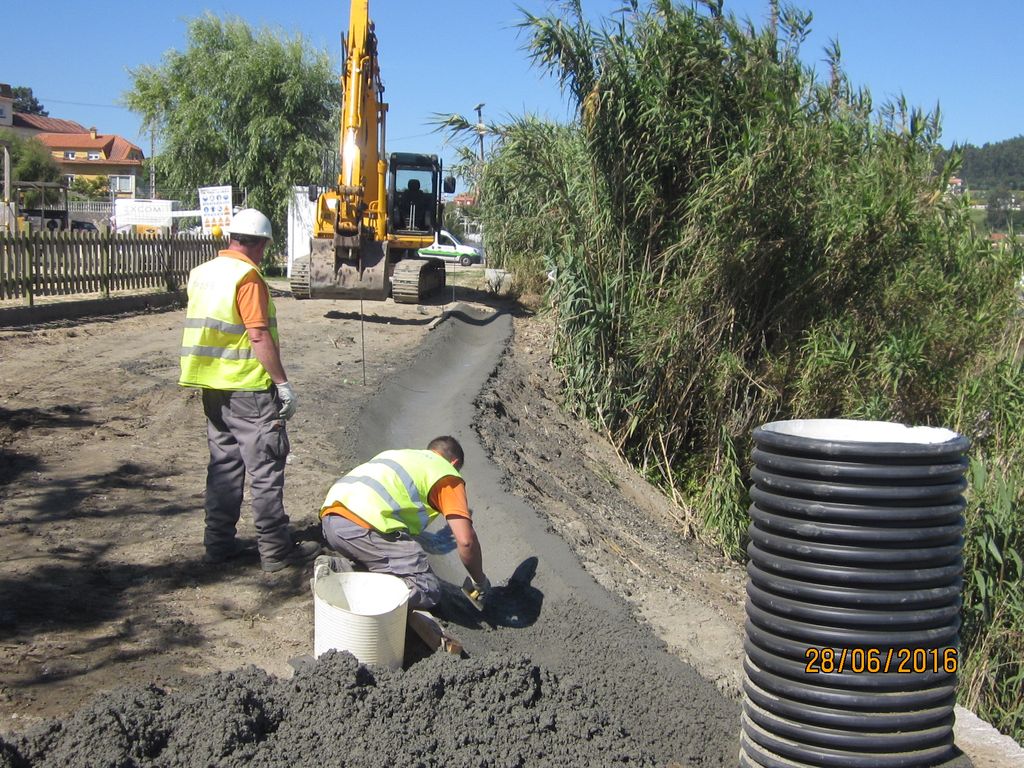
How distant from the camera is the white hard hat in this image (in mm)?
5027

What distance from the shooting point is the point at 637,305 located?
10.8 meters

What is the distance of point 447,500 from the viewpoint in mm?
4746

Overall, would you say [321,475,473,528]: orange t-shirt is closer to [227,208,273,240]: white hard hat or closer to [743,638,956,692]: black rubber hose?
[227,208,273,240]: white hard hat

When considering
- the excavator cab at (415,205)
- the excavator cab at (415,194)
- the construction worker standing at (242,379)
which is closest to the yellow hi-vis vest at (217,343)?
the construction worker standing at (242,379)

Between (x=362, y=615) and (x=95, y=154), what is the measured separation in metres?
100

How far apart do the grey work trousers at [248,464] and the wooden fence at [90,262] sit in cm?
1072

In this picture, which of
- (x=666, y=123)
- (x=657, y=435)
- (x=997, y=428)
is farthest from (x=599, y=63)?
(x=997, y=428)

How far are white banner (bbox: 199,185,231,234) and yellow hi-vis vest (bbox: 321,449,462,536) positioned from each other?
16.5m

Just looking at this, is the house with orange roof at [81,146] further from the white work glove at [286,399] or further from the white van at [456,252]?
the white work glove at [286,399]

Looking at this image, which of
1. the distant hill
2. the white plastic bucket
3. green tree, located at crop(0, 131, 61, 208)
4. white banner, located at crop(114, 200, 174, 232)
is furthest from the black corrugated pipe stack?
green tree, located at crop(0, 131, 61, 208)

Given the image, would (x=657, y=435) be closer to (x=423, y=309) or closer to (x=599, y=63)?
(x=599, y=63)

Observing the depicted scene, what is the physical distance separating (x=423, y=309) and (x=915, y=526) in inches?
574

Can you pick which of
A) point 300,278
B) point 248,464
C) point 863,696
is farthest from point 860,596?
point 300,278
